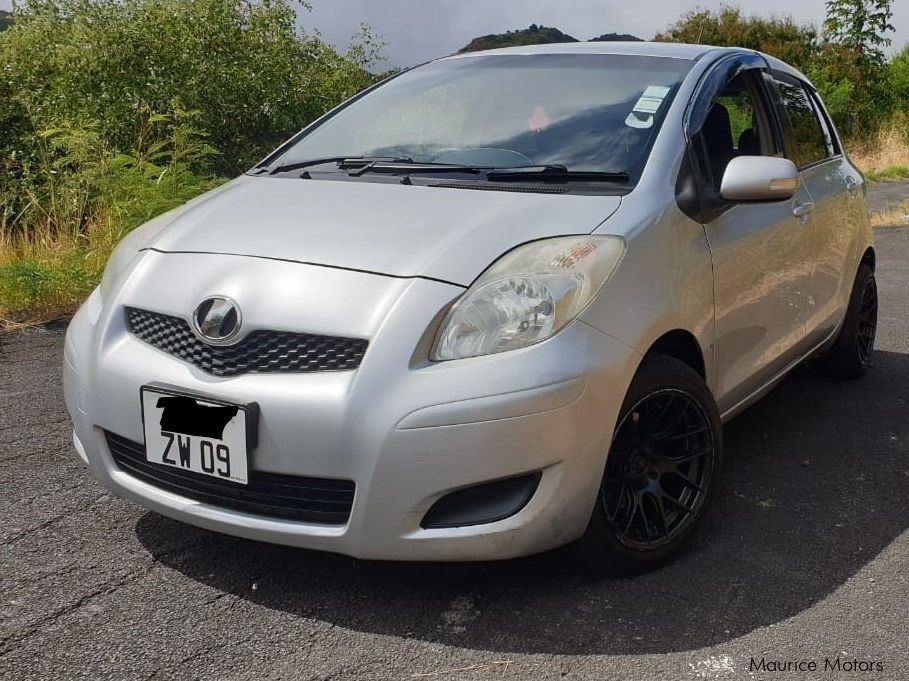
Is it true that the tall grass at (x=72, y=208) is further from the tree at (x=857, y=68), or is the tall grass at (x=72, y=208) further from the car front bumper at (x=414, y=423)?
the tree at (x=857, y=68)

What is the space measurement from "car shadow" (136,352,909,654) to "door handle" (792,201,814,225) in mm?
998

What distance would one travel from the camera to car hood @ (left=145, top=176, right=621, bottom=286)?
260cm

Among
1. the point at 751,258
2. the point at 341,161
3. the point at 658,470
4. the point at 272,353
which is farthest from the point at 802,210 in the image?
the point at 272,353

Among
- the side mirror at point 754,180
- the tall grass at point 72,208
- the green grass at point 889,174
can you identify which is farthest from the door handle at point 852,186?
the green grass at point 889,174

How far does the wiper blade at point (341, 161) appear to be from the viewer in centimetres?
344

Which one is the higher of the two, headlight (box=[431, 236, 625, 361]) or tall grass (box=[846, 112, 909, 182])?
headlight (box=[431, 236, 625, 361])

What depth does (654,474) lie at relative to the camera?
115 inches

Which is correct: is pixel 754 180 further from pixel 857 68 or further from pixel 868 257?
pixel 857 68

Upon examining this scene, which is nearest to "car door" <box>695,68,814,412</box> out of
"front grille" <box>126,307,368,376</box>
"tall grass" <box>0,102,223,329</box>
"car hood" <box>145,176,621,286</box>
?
"car hood" <box>145,176,621,286</box>

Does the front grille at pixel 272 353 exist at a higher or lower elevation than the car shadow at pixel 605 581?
higher

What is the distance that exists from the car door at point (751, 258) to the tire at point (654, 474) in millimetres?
320

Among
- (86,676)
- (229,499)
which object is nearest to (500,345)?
(229,499)

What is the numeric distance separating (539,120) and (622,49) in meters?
0.63

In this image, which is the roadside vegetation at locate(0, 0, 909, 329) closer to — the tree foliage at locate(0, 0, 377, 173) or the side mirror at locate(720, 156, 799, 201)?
the tree foliage at locate(0, 0, 377, 173)
